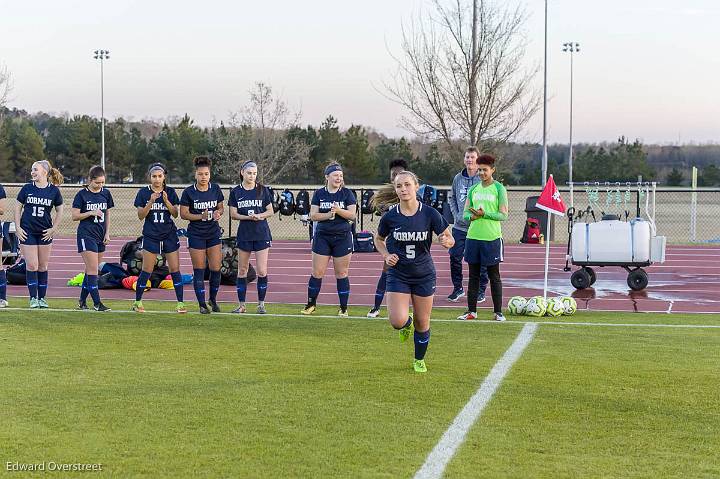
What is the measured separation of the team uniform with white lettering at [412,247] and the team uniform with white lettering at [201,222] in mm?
4441

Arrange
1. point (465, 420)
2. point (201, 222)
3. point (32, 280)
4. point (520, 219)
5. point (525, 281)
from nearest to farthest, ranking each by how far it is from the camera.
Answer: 1. point (465, 420)
2. point (201, 222)
3. point (32, 280)
4. point (525, 281)
5. point (520, 219)

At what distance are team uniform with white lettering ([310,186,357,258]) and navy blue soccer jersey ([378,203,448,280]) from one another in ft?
12.2

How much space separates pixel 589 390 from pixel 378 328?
4047 mm

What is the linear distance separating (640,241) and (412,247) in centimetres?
854

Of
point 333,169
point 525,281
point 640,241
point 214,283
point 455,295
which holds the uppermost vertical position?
point 333,169

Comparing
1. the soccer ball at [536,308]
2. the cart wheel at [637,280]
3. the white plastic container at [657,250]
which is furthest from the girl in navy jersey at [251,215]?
the white plastic container at [657,250]

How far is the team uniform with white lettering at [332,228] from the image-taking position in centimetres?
1238

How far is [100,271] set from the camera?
16.7 m

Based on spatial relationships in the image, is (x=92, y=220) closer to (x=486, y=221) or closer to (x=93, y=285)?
(x=93, y=285)

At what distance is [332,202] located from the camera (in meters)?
12.4

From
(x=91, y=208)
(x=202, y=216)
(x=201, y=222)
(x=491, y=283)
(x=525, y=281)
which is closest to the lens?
(x=491, y=283)

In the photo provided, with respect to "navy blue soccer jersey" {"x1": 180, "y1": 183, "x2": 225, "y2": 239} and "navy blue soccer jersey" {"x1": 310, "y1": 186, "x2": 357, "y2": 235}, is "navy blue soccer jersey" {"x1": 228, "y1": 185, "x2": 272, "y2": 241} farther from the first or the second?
"navy blue soccer jersey" {"x1": 310, "y1": 186, "x2": 357, "y2": 235}

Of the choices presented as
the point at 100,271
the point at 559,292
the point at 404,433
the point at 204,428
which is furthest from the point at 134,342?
the point at 559,292

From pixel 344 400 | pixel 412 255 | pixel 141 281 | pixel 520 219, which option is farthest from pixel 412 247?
pixel 520 219
